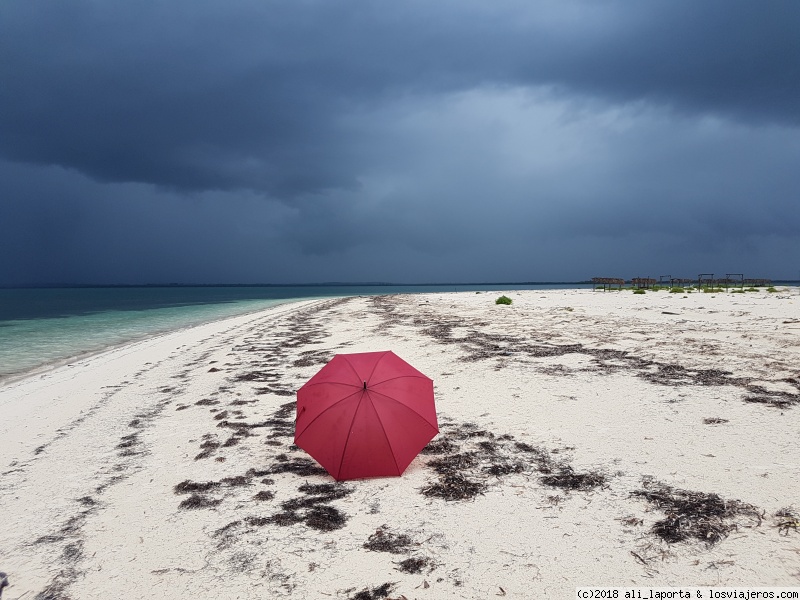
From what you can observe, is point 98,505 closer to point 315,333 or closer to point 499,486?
point 499,486

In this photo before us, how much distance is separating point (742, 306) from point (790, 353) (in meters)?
13.8

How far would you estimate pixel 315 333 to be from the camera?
1927 centimetres

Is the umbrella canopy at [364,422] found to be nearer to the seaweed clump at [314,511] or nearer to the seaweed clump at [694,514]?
the seaweed clump at [314,511]

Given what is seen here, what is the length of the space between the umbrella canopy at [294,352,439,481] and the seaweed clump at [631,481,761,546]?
2.48 metres

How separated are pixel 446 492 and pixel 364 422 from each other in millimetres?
1254

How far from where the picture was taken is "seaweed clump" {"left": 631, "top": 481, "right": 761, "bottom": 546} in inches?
156

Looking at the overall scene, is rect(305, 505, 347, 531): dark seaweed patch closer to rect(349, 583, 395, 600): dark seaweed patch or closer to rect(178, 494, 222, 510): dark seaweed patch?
rect(349, 583, 395, 600): dark seaweed patch

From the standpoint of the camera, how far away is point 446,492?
4.99 m

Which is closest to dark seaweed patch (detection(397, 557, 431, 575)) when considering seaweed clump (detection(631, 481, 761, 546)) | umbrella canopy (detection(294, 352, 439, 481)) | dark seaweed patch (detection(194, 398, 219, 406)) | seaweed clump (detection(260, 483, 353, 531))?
seaweed clump (detection(260, 483, 353, 531))

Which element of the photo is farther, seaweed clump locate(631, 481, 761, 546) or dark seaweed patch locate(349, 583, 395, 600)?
seaweed clump locate(631, 481, 761, 546)

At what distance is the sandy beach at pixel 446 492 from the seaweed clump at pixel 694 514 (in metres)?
0.02

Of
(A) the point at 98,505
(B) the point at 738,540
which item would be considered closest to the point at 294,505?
(A) the point at 98,505

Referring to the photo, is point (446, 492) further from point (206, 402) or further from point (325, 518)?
point (206, 402)

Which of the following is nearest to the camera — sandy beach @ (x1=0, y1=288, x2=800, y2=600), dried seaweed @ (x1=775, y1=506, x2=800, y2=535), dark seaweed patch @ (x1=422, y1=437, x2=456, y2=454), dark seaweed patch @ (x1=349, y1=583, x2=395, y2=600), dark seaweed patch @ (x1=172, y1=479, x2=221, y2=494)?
dark seaweed patch @ (x1=349, y1=583, x2=395, y2=600)
